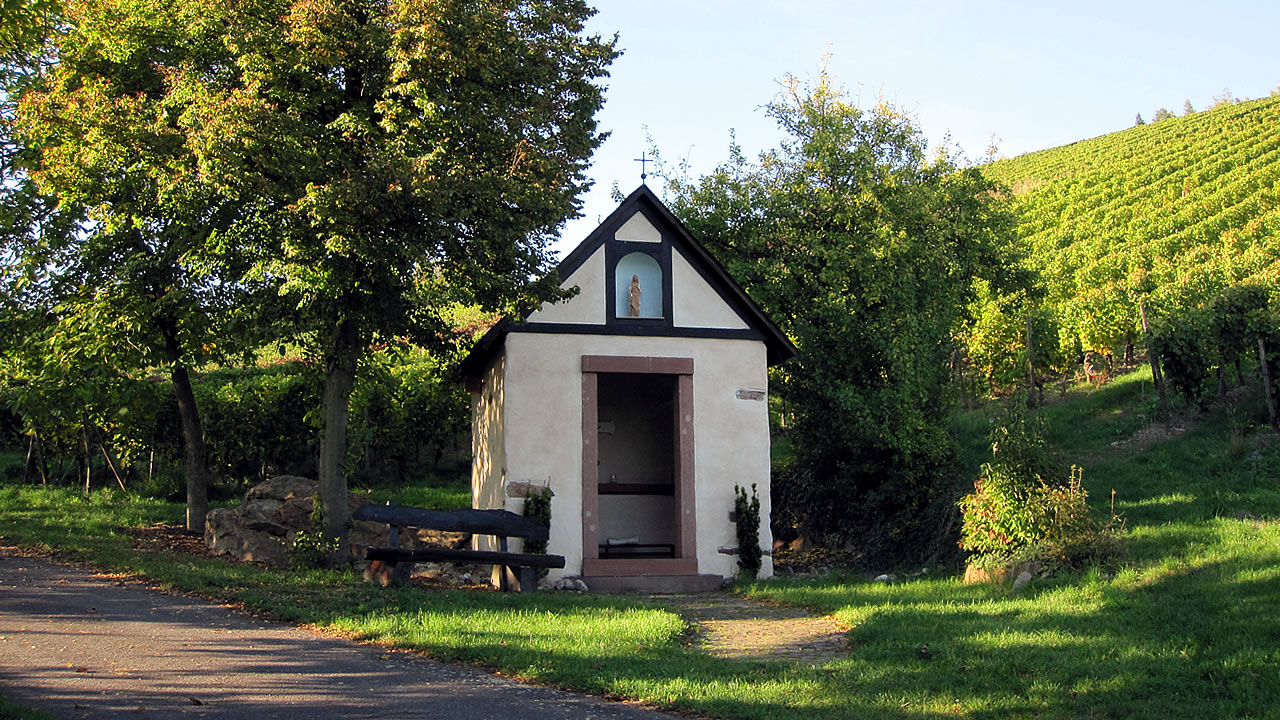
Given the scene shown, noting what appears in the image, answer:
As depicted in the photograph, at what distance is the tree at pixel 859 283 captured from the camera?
16047 mm

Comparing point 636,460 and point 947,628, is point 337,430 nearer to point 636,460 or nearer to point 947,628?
point 636,460

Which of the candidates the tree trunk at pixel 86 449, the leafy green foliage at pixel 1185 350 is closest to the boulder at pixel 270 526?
the tree trunk at pixel 86 449

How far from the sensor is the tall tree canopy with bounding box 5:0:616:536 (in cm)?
1141

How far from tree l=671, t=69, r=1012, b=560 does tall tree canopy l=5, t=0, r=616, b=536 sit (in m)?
5.92

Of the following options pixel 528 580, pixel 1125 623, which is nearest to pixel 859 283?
pixel 528 580

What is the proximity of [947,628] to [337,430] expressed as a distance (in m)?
8.41

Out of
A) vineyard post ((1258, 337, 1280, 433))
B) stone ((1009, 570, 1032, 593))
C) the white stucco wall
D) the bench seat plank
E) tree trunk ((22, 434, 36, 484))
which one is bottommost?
stone ((1009, 570, 1032, 593))

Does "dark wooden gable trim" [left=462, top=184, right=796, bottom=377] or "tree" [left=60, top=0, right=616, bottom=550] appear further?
"dark wooden gable trim" [left=462, top=184, right=796, bottom=377]

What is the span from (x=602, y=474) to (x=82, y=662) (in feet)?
37.9

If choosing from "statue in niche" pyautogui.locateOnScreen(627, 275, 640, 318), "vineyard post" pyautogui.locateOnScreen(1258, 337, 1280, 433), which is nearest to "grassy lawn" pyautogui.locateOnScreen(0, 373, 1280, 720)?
"vineyard post" pyautogui.locateOnScreen(1258, 337, 1280, 433)

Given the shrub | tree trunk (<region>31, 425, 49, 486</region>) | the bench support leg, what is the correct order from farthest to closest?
tree trunk (<region>31, 425, 49, 486</region>) < the shrub < the bench support leg

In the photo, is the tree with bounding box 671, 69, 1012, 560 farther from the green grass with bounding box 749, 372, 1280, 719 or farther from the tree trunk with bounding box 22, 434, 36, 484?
the tree trunk with bounding box 22, 434, 36, 484

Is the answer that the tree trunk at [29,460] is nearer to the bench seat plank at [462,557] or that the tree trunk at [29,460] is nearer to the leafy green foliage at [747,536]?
the bench seat plank at [462,557]

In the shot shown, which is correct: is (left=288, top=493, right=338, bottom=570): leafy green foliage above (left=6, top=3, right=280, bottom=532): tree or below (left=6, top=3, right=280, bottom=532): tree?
below
